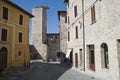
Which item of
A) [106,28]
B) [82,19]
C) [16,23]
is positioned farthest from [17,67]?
[106,28]

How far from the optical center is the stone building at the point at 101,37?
11156mm

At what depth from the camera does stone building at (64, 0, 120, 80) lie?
11156 millimetres

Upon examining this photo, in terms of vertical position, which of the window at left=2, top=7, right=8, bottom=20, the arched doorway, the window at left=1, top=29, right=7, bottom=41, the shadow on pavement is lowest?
the shadow on pavement

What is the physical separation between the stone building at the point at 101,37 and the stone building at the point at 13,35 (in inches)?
338

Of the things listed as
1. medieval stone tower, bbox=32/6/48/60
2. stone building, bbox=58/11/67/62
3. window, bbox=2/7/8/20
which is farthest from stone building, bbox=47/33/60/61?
window, bbox=2/7/8/20

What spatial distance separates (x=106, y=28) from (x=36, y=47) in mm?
28944

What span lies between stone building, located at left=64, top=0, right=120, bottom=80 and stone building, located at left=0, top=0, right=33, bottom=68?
8594 millimetres

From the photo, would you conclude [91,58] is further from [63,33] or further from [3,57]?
[63,33]

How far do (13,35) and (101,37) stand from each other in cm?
1200

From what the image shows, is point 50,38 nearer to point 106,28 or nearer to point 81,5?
point 81,5

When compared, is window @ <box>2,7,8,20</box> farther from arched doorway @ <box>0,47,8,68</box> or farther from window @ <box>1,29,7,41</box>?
arched doorway @ <box>0,47,8,68</box>

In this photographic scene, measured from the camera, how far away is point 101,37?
13453 millimetres

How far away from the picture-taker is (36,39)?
1582 inches

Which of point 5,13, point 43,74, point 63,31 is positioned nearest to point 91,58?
point 43,74
